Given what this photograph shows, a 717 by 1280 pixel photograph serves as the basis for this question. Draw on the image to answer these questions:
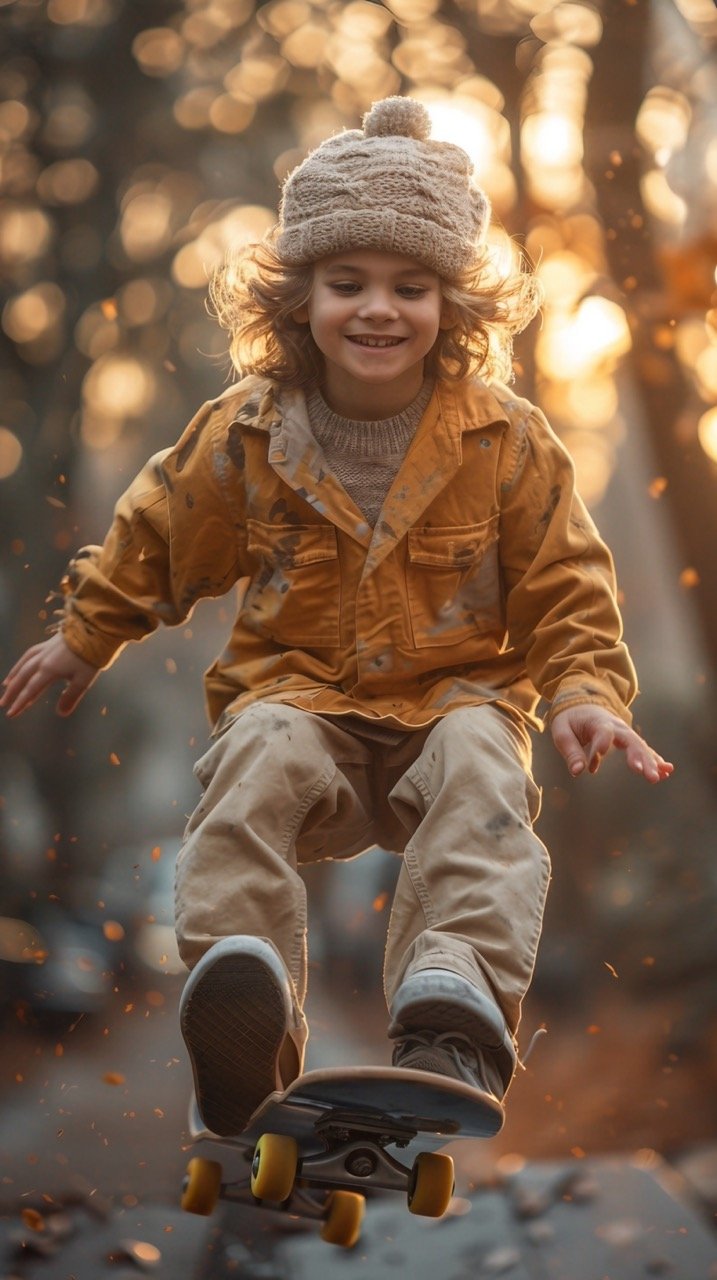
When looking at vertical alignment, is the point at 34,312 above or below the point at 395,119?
below

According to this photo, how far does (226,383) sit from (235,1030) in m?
3.18

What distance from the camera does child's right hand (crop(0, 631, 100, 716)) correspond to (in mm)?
2611

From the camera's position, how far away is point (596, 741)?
227 centimetres

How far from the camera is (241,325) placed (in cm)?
270

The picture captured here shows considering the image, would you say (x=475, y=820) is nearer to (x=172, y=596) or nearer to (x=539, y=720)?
(x=539, y=720)

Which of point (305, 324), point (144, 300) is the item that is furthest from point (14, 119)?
point (305, 324)

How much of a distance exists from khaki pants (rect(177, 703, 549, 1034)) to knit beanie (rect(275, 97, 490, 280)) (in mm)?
694

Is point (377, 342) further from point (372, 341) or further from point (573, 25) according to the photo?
A: point (573, 25)

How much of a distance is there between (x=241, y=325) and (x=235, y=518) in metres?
0.33

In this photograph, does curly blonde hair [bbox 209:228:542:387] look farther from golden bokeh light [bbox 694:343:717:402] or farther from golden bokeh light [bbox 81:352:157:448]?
golden bokeh light [bbox 81:352:157:448]

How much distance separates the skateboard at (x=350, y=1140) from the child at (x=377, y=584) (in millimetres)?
106

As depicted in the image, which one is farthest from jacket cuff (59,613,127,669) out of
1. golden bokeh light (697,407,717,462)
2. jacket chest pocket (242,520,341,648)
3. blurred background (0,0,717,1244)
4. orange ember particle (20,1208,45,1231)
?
golden bokeh light (697,407,717,462)

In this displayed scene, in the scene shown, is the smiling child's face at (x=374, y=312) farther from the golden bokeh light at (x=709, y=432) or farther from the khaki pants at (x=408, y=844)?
the golden bokeh light at (x=709, y=432)

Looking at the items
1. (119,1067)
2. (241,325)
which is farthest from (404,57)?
(119,1067)
